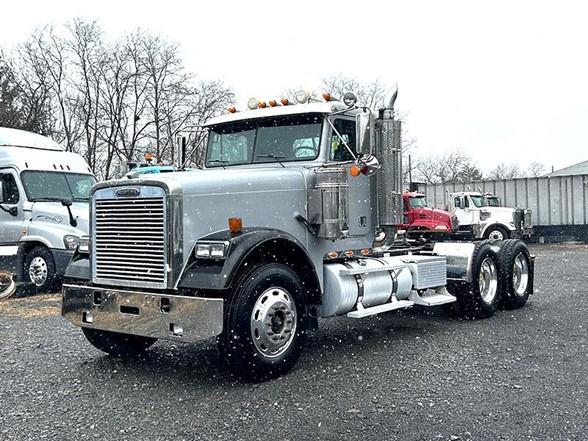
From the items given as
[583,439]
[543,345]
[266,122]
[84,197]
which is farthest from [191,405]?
[84,197]

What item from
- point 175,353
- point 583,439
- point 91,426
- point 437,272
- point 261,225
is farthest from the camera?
point 437,272

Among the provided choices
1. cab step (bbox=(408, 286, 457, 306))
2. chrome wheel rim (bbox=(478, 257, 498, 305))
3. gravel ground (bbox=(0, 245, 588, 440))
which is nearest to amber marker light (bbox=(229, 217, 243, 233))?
gravel ground (bbox=(0, 245, 588, 440))

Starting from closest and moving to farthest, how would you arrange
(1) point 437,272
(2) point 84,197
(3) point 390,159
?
1. (3) point 390,159
2. (1) point 437,272
3. (2) point 84,197

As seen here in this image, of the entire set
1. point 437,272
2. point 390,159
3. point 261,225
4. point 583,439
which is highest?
point 390,159

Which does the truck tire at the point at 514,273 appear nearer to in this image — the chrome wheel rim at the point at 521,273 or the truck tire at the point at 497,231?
the chrome wheel rim at the point at 521,273

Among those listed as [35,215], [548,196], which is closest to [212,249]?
[35,215]

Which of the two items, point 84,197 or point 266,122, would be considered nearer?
point 266,122

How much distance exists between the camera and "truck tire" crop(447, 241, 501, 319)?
8.45 metres

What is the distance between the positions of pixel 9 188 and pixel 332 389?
9.42 metres

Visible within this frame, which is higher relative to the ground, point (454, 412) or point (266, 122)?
point (266, 122)

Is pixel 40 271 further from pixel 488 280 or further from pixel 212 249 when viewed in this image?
pixel 488 280

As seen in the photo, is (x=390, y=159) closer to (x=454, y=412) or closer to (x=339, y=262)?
(x=339, y=262)

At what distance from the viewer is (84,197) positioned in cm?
1295

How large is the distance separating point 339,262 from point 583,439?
3.25 meters
